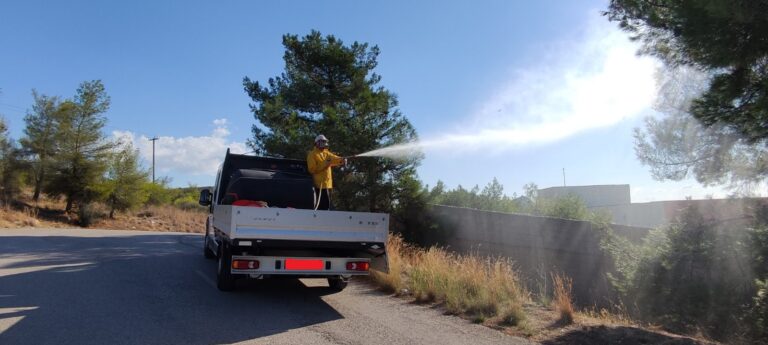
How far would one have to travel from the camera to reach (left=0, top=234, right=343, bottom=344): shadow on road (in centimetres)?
564

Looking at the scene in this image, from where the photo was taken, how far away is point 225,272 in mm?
7676

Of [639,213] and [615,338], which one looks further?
[639,213]

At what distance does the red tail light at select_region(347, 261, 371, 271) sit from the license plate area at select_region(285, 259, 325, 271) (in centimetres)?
43

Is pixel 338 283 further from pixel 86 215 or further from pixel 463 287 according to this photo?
pixel 86 215

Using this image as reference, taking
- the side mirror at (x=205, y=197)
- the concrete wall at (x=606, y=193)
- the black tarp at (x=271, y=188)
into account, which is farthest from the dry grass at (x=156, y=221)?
the concrete wall at (x=606, y=193)

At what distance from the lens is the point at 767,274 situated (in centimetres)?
937

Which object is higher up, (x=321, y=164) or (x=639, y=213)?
(x=321, y=164)

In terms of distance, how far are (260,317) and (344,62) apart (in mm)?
12533

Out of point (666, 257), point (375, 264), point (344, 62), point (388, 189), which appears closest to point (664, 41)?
point (375, 264)

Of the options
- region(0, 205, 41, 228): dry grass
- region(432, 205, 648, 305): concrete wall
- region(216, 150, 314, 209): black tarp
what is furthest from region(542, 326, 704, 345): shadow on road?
region(0, 205, 41, 228): dry grass

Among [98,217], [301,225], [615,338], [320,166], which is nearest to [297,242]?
[301,225]

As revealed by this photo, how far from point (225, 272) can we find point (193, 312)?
1.07m

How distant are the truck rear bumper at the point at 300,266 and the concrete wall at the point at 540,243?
24.8 ft

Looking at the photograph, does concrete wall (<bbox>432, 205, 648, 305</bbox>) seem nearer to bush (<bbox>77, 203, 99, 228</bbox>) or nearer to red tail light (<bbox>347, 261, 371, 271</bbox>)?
red tail light (<bbox>347, 261, 371, 271</bbox>)
